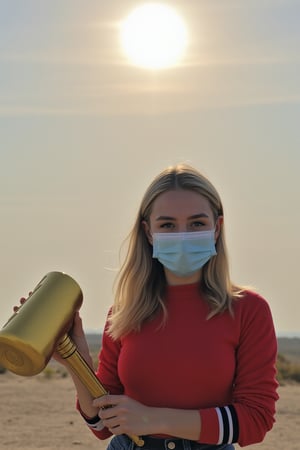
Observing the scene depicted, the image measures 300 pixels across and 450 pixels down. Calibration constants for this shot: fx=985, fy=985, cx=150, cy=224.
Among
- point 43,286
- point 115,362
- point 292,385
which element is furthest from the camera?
point 292,385

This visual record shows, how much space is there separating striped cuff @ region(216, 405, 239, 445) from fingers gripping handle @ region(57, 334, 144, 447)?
0.52 m

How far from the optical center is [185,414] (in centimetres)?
392

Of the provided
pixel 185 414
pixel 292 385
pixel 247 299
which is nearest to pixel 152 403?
pixel 185 414

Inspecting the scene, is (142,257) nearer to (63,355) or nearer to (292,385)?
(63,355)

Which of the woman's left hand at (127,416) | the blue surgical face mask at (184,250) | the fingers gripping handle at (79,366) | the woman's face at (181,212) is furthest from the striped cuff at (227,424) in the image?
the woman's face at (181,212)

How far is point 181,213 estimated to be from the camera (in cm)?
416

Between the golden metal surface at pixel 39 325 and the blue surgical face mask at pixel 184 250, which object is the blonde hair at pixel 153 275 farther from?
the golden metal surface at pixel 39 325

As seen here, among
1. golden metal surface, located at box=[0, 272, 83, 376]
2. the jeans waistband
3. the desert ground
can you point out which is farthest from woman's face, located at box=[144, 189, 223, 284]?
the desert ground

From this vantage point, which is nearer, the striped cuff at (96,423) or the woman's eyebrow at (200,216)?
the woman's eyebrow at (200,216)

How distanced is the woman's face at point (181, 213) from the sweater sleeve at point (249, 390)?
0.36m

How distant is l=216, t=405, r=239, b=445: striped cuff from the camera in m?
3.94

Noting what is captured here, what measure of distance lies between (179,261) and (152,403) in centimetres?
60

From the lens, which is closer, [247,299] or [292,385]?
[247,299]

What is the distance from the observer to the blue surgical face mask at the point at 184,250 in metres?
4.15
